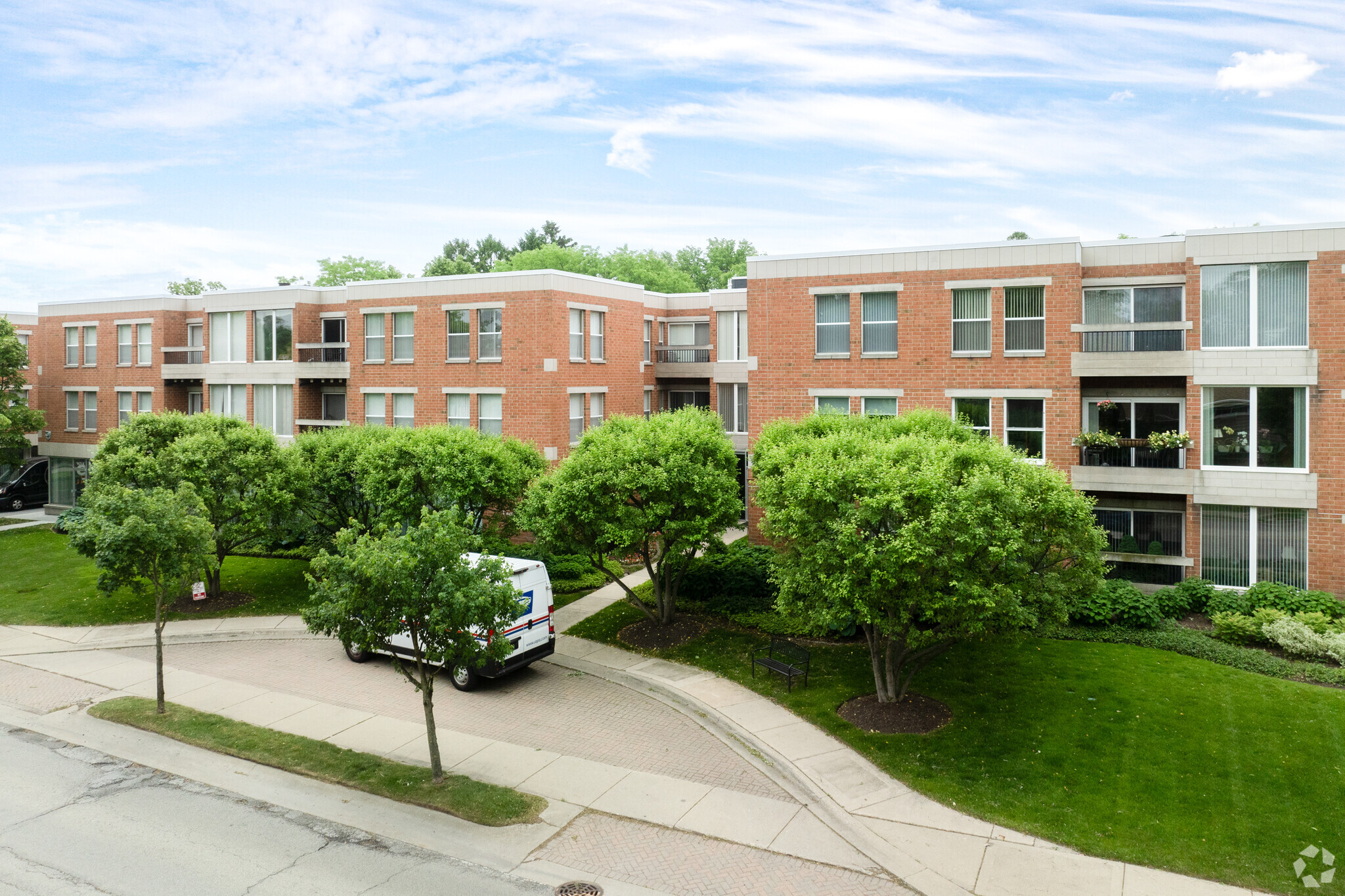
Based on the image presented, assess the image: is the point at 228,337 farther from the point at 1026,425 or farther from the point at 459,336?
the point at 1026,425

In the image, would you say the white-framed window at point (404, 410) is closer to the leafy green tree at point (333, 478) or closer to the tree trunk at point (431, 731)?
the leafy green tree at point (333, 478)

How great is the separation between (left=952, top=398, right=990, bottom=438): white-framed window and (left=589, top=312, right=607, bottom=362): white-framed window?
1377 centimetres

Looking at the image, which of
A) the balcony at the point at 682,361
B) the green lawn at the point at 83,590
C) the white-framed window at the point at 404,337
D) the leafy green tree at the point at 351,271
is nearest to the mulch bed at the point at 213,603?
the green lawn at the point at 83,590

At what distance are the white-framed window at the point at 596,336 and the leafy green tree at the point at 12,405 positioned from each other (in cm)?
2736

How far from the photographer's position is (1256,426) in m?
23.2

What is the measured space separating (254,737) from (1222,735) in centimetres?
1693

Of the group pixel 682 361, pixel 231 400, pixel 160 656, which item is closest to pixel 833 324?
pixel 682 361

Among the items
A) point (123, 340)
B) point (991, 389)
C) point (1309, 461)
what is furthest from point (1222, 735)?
point (123, 340)

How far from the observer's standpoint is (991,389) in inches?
1021

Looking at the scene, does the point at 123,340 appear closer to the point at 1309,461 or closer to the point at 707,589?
the point at 707,589

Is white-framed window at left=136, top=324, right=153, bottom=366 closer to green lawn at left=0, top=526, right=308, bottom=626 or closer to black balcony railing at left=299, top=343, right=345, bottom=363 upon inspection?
black balcony railing at left=299, top=343, right=345, bottom=363

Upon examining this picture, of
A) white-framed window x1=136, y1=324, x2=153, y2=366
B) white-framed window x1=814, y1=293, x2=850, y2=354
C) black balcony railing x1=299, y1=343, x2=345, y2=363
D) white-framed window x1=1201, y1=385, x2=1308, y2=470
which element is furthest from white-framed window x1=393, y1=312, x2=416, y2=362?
white-framed window x1=1201, y1=385, x2=1308, y2=470

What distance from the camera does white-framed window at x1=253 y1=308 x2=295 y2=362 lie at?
37562 mm

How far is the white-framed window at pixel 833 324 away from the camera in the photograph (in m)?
27.7
